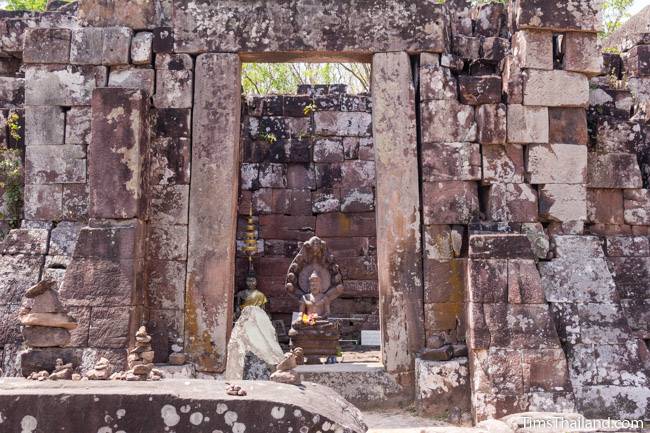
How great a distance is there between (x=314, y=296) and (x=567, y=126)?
4111mm

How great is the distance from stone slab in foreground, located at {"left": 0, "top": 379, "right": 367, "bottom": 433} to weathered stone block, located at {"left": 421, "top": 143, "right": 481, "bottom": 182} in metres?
3.98

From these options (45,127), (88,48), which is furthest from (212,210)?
(88,48)

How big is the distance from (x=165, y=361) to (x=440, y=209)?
335 centimetres

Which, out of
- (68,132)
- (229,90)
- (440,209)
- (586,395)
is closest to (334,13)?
(229,90)

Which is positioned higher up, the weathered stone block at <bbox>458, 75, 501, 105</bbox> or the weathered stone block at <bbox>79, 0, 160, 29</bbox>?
the weathered stone block at <bbox>79, 0, 160, 29</bbox>

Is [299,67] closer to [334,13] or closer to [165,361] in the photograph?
[334,13]

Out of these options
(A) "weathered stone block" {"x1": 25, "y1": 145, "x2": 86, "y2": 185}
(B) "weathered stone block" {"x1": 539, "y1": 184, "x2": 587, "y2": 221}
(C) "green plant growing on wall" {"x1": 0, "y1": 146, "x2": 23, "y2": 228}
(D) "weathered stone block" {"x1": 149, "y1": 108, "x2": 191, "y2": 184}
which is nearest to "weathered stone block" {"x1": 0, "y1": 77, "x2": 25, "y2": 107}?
(C) "green plant growing on wall" {"x1": 0, "y1": 146, "x2": 23, "y2": 228}

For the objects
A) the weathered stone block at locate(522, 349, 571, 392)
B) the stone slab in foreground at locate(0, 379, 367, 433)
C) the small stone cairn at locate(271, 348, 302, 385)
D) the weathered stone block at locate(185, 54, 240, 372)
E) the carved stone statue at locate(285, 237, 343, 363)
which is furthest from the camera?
the carved stone statue at locate(285, 237, 343, 363)

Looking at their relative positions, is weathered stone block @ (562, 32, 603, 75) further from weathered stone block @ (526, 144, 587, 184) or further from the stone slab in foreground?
the stone slab in foreground

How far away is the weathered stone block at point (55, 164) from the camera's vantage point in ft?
26.9

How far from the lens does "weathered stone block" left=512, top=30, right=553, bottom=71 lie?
27.1 feet

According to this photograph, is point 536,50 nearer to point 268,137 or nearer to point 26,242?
A: point 268,137

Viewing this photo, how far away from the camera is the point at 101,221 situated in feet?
25.5

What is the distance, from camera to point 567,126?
27.3 feet
